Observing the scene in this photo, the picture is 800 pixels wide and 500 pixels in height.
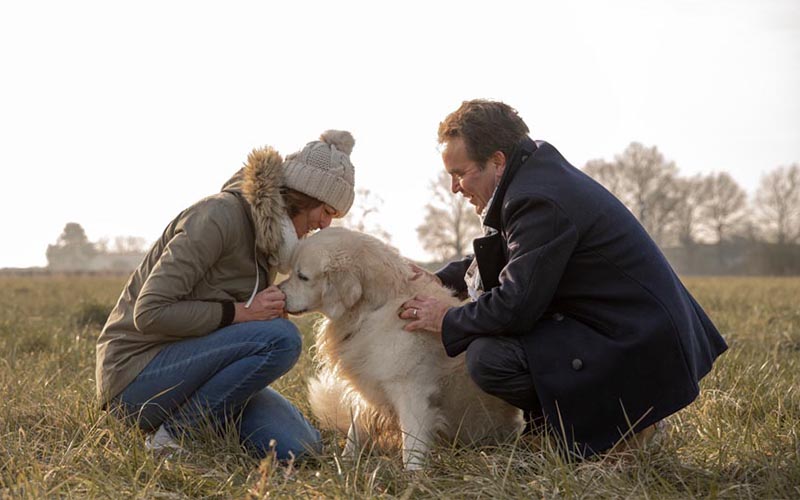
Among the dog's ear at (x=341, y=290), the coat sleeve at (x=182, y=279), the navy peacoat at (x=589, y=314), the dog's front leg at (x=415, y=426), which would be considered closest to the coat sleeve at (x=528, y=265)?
the navy peacoat at (x=589, y=314)

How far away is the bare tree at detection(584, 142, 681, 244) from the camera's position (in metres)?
53.2

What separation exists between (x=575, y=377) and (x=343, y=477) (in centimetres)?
120

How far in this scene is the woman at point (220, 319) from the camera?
12.9 feet

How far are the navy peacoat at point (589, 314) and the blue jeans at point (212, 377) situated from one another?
1.06m

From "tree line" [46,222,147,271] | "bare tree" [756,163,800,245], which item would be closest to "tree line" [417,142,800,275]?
"bare tree" [756,163,800,245]

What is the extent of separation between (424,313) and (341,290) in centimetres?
50

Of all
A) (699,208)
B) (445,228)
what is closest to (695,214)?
(699,208)

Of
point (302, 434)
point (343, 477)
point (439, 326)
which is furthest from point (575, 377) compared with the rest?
point (302, 434)

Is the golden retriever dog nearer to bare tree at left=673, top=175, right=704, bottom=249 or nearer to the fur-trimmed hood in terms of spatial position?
the fur-trimmed hood

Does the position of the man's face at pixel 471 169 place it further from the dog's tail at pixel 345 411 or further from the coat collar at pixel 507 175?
the dog's tail at pixel 345 411

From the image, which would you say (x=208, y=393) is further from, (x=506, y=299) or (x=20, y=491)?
(x=506, y=299)

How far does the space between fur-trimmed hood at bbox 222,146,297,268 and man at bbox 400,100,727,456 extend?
3.22 ft

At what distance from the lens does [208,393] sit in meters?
4.09

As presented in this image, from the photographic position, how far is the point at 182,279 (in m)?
3.85
